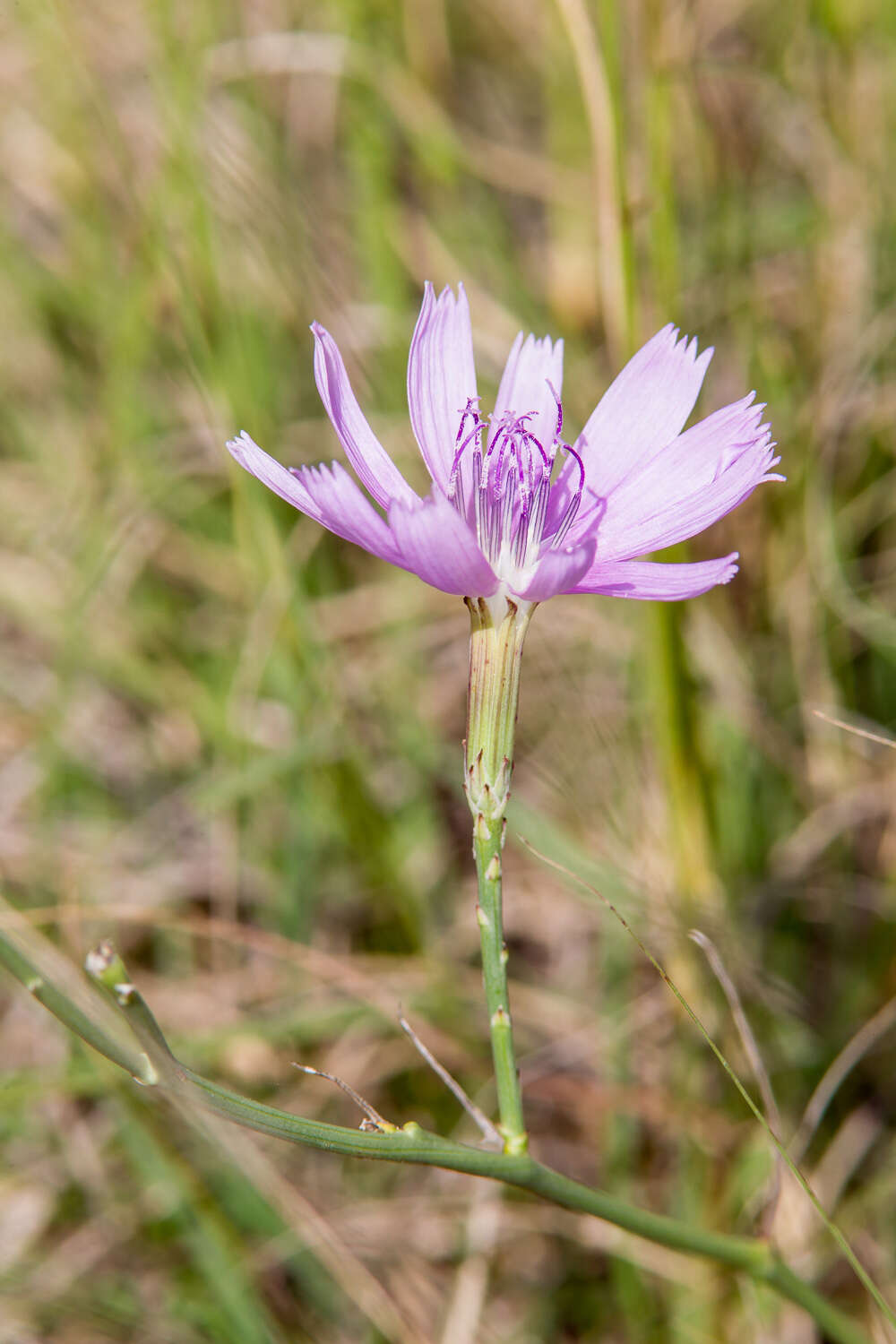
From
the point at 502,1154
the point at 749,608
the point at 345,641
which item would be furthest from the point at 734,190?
the point at 502,1154

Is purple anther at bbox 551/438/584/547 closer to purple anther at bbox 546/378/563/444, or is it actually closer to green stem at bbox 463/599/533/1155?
purple anther at bbox 546/378/563/444

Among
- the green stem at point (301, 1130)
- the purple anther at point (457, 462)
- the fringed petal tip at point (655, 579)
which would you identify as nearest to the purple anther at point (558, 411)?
the purple anther at point (457, 462)

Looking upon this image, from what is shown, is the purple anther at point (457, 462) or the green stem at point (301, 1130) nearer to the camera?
the green stem at point (301, 1130)

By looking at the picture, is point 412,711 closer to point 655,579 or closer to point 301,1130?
point 655,579

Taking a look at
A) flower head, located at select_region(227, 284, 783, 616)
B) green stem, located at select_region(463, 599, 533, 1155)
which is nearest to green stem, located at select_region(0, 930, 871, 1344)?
green stem, located at select_region(463, 599, 533, 1155)

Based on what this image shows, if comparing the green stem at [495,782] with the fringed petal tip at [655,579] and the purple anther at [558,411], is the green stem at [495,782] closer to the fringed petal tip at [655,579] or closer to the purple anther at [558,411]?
the fringed petal tip at [655,579]
